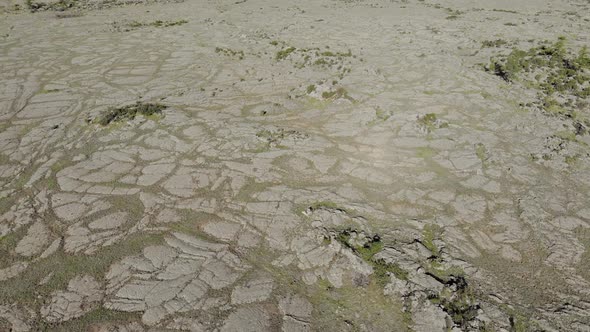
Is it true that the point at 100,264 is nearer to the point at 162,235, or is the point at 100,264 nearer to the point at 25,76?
the point at 162,235

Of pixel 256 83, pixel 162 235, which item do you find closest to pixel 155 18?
pixel 256 83

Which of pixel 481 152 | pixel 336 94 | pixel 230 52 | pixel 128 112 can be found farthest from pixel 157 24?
pixel 481 152

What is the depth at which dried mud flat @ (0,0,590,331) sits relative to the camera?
3.05 meters

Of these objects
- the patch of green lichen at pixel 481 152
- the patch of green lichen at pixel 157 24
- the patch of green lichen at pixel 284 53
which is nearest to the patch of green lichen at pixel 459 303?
the patch of green lichen at pixel 481 152

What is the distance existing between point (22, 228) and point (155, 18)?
10.5m

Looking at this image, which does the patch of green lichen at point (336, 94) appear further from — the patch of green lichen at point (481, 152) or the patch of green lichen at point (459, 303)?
the patch of green lichen at point (459, 303)

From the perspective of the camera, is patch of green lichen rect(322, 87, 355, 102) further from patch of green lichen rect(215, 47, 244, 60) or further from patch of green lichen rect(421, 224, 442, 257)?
patch of green lichen rect(421, 224, 442, 257)

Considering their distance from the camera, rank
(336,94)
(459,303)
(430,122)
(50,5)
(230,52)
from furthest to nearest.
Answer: (50,5) → (230,52) → (336,94) → (430,122) → (459,303)

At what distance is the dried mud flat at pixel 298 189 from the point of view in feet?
10.0

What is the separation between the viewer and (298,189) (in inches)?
171

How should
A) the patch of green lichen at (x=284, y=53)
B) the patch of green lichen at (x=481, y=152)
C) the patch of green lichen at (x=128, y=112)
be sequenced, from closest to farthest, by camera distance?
the patch of green lichen at (x=481, y=152), the patch of green lichen at (x=128, y=112), the patch of green lichen at (x=284, y=53)

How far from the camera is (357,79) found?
291 inches

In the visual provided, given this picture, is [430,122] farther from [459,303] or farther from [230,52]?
[230,52]

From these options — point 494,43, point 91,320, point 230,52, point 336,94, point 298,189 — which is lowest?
point 91,320
